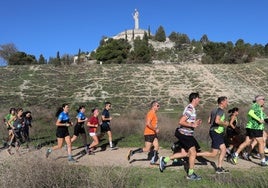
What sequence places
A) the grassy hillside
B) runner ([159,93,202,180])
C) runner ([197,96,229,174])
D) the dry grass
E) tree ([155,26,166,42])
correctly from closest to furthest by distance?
the dry grass → runner ([159,93,202,180]) → runner ([197,96,229,174]) → the grassy hillside → tree ([155,26,166,42])

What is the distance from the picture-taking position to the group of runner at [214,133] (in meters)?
9.02

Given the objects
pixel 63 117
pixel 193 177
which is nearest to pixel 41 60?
pixel 63 117

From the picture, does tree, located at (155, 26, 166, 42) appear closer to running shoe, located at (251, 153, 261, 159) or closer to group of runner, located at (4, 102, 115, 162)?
group of runner, located at (4, 102, 115, 162)

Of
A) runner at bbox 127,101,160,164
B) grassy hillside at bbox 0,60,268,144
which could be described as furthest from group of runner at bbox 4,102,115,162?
grassy hillside at bbox 0,60,268,144

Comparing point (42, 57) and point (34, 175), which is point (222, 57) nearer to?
point (42, 57)

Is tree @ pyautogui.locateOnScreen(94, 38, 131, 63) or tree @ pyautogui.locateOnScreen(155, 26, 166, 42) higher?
tree @ pyautogui.locateOnScreen(155, 26, 166, 42)

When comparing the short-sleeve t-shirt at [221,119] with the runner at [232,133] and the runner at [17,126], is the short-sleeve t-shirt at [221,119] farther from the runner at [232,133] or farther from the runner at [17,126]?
the runner at [17,126]

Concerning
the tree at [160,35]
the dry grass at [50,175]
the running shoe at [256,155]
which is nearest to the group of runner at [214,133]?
the running shoe at [256,155]

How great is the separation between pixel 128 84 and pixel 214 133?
36.0 m

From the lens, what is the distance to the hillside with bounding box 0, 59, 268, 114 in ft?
128

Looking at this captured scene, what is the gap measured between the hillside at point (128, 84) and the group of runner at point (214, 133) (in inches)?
912

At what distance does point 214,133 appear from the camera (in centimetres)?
947

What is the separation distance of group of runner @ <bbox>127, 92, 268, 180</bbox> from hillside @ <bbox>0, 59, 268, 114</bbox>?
23158 mm

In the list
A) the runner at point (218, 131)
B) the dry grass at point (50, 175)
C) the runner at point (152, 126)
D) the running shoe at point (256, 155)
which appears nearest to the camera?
the dry grass at point (50, 175)
